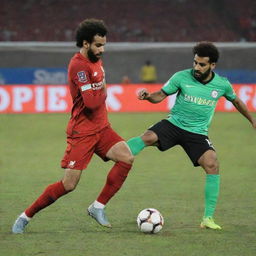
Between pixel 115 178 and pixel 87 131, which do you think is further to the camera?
pixel 115 178

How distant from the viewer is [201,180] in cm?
1032

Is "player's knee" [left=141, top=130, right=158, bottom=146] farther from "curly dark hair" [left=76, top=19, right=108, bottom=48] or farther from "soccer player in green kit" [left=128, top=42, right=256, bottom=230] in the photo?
"curly dark hair" [left=76, top=19, right=108, bottom=48]

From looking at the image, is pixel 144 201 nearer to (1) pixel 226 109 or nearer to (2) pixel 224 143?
(2) pixel 224 143

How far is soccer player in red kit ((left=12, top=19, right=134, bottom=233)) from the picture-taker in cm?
655

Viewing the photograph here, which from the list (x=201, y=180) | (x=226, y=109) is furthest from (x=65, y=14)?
(x=201, y=180)

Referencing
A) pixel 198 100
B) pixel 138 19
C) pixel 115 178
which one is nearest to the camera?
pixel 115 178

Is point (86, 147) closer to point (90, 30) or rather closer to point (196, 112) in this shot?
point (90, 30)

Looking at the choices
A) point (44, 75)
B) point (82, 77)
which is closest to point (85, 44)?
point (82, 77)

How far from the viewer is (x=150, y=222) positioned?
21.7 ft

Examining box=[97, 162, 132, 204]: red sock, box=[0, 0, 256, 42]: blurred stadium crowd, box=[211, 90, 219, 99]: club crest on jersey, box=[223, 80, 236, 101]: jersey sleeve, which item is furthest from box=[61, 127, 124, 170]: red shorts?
box=[0, 0, 256, 42]: blurred stadium crowd

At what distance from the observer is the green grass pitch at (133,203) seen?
610cm

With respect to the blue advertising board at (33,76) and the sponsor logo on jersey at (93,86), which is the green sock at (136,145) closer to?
the sponsor logo on jersey at (93,86)

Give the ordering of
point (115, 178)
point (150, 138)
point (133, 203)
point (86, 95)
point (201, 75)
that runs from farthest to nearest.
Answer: point (133, 203), point (150, 138), point (201, 75), point (115, 178), point (86, 95)

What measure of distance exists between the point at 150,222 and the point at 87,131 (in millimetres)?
982
